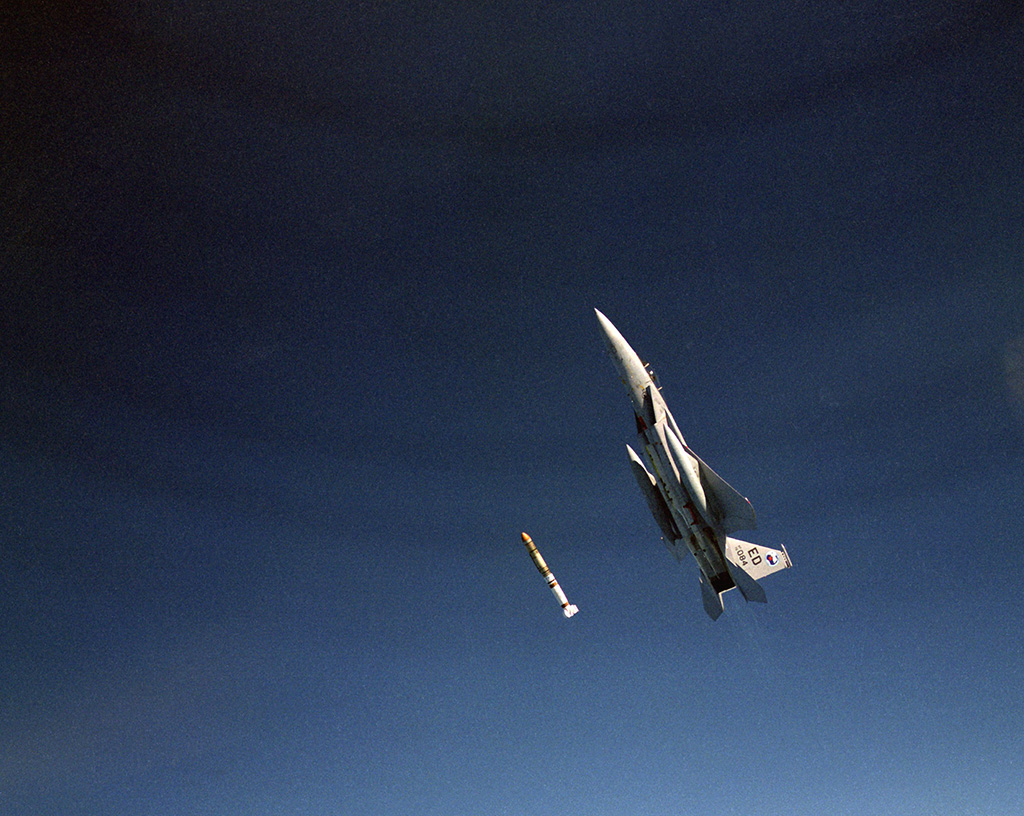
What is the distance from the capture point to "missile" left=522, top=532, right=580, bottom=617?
1882 inches

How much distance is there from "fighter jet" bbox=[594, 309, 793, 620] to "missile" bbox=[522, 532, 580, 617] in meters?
9.95

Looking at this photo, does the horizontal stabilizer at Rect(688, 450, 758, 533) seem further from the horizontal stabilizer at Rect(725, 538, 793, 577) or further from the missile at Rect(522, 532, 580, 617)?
the missile at Rect(522, 532, 580, 617)

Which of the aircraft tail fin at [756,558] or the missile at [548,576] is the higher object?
the missile at [548,576]

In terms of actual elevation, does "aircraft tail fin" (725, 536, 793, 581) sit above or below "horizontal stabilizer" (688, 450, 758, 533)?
below

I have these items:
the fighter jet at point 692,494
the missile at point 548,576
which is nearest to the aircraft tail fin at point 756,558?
the fighter jet at point 692,494

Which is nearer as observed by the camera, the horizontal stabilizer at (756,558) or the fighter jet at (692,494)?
the fighter jet at (692,494)

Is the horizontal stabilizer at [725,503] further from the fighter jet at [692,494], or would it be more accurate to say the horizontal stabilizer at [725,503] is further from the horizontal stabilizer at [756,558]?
the horizontal stabilizer at [756,558]

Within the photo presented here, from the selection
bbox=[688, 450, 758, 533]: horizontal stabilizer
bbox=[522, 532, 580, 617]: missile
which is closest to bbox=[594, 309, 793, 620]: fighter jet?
bbox=[688, 450, 758, 533]: horizontal stabilizer

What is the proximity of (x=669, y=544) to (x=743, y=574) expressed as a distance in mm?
5193

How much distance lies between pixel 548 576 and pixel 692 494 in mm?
14093

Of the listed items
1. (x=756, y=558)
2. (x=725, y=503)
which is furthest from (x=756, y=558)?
(x=725, y=503)

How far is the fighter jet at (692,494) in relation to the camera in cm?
4038

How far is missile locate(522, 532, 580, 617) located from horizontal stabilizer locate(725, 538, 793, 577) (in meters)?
12.0

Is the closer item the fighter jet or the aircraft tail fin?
the fighter jet
